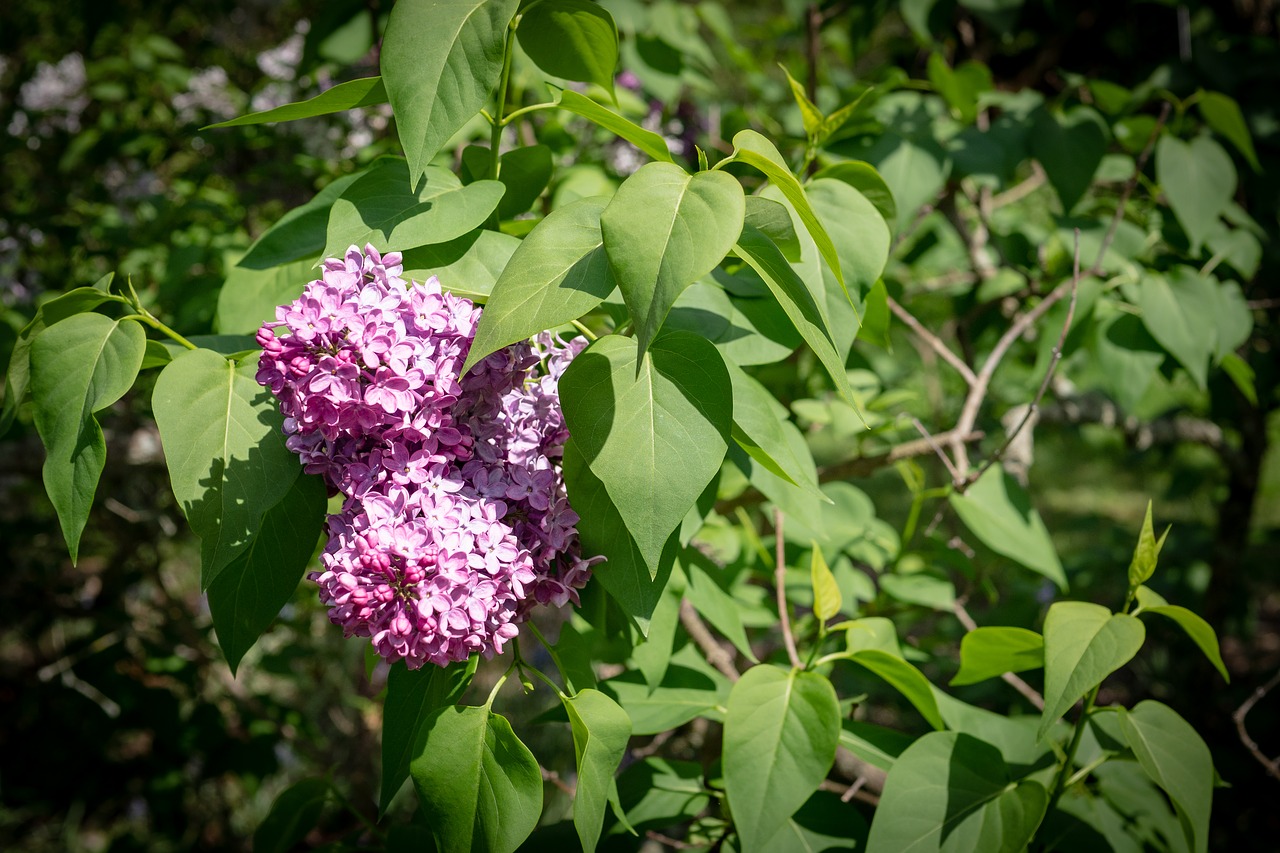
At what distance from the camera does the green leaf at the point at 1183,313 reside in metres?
1.48

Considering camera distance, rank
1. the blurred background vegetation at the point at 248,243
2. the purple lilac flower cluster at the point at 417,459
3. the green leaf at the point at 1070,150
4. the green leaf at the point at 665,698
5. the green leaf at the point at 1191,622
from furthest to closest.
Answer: the blurred background vegetation at the point at 248,243
the green leaf at the point at 1070,150
the green leaf at the point at 665,698
the green leaf at the point at 1191,622
the purple lilac flower cluster at the point at 417,459

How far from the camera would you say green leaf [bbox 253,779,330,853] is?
119 cm

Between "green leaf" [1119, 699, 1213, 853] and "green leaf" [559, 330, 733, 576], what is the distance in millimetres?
620

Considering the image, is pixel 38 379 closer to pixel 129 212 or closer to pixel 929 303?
pixel 129 212

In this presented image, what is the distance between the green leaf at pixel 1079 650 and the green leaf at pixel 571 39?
74 centimetres

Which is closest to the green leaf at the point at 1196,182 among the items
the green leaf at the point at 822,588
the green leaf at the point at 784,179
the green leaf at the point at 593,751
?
the green leaf at the point at 822,588

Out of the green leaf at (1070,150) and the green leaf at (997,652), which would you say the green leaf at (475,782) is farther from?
the green leaf at (1070,150)

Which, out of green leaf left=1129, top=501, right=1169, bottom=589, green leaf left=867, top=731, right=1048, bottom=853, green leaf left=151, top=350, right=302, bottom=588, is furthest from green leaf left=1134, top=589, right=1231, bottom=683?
green leaf left=151, top=350, right=302, bottom=588

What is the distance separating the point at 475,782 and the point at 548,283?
0.45 metres

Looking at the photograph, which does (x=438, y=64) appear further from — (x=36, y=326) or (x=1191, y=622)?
(x=1191, y=622)

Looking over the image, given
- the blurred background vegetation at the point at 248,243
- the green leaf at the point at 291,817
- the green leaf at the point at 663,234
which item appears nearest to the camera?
the green leaf at the point at 663,234

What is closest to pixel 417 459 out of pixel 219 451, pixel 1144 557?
pixel 219 451

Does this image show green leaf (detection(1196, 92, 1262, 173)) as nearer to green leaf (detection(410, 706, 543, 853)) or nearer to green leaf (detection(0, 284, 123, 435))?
green leaf (detection(410, 706, 543, 853))

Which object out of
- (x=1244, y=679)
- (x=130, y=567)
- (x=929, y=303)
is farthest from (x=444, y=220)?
(x=1244, y=679)
